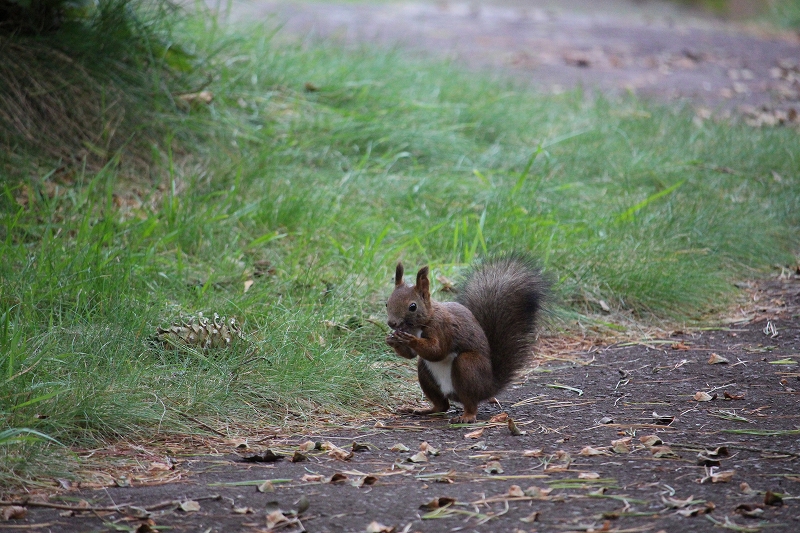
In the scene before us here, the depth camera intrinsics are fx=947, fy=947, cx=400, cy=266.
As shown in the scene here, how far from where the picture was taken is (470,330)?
3139 millimetres

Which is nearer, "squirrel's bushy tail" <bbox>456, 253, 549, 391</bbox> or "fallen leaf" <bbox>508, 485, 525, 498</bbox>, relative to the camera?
"fallen leaf" <bbox>508, 485, 525, 498</bbox>

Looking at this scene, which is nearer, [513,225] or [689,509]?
[689,509]

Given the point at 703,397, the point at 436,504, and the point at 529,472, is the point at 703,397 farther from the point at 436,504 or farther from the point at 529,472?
the point at 436,504

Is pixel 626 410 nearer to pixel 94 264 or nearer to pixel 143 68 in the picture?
pixel 94 264

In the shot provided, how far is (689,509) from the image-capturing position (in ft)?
7.47

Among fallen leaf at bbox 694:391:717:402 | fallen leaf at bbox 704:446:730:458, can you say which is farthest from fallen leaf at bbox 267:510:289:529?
fallen leaf at bbox 694:391:717:402

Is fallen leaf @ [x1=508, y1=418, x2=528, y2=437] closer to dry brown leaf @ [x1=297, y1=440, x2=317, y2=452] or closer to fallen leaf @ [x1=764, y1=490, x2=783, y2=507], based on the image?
dry brown leaf @ [x1=297, y1=440, x2=317, y2=452]

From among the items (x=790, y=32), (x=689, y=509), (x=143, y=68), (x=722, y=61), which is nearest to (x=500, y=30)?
(x=722, y=61)

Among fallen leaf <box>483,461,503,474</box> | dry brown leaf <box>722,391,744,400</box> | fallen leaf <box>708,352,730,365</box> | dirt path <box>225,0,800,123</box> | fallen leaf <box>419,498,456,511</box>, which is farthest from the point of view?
dirt path <box>225,0,800,123</box>

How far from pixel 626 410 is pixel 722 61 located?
25.5 feet

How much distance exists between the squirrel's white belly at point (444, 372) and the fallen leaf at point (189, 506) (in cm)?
103

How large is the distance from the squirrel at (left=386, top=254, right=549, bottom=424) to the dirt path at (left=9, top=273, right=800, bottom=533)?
12cm

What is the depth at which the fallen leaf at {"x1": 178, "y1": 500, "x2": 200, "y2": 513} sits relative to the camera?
231 centimetres

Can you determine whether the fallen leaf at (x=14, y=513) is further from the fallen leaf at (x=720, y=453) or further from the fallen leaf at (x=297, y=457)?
the fallen leaf at (x=720, y=453)
